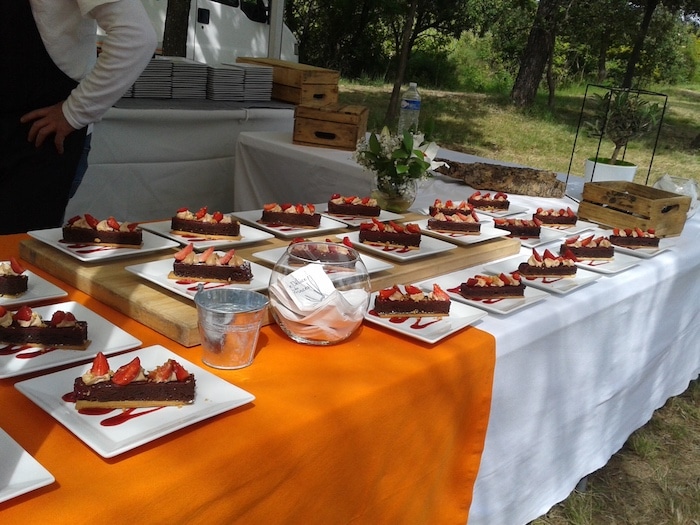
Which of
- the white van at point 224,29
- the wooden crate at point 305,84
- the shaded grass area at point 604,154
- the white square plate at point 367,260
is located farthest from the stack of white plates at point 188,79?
the white van at point 224,29

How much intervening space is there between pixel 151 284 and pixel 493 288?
2.71ft

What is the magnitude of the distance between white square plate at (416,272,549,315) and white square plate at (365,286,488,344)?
0.07 metres

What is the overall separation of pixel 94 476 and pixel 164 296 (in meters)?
0.63

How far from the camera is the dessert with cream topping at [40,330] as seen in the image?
124 centimetres

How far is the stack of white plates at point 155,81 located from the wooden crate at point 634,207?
254cm

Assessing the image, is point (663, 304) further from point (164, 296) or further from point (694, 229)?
point (164, 296)

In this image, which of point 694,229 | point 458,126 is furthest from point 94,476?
point 458,126

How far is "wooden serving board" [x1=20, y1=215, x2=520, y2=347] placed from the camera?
144 cm

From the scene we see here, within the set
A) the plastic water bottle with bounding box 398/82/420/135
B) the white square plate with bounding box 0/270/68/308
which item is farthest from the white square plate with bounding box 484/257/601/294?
the plastic water bottle with bounding box 398/82/420/135

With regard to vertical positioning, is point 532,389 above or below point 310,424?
below

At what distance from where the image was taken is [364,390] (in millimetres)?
1273

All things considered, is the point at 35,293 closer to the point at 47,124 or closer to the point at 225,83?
the point at 47,124

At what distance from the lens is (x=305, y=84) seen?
14.8 ft

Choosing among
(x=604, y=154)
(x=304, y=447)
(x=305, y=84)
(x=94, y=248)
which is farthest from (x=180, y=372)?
(x=604, y=154)
